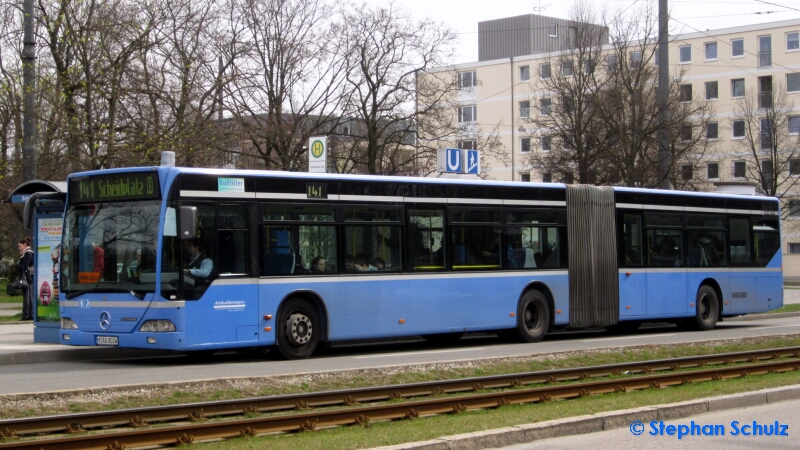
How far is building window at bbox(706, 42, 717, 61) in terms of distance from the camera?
242 ft

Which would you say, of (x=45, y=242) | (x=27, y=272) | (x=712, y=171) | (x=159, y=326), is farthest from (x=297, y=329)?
(x=712, y=171)

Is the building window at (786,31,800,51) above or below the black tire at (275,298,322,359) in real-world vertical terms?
above

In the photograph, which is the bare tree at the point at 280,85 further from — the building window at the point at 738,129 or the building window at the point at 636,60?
the building window at the point at 738,129

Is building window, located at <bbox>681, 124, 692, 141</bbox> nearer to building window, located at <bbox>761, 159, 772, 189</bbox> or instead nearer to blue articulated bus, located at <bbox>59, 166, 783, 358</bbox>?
building window, located at <bbox>761, 159, 772, 189</bbox>

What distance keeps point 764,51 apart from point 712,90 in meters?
4.59

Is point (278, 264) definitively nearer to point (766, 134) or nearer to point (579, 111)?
point (579, 111)

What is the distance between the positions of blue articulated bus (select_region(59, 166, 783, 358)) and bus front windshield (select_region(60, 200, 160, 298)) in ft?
0.08

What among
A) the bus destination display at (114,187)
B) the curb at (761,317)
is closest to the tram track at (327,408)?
the bus destination display at (114,187)

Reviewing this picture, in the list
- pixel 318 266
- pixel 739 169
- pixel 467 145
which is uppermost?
pixel 467 145

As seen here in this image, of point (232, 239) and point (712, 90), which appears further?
point (712, 90)

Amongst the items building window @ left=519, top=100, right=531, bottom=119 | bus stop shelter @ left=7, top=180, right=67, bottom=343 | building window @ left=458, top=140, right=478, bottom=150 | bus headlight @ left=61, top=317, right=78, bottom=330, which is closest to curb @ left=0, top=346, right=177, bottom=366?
bus stop shelter @ left=7, top=180, right=67, bottom=343

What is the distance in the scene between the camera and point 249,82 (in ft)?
125

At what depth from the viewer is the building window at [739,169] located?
68938 millimetres

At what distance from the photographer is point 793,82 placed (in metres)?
70.0
